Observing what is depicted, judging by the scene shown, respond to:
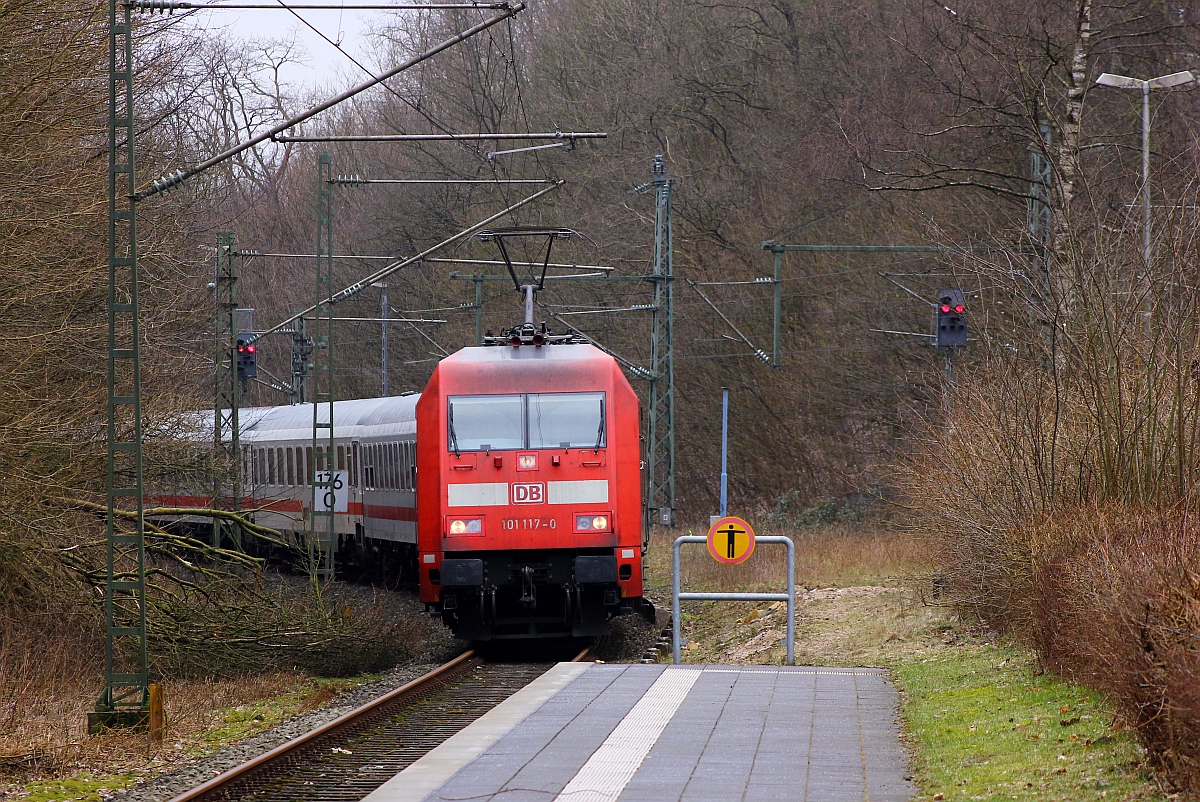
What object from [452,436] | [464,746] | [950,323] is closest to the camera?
[464,746]

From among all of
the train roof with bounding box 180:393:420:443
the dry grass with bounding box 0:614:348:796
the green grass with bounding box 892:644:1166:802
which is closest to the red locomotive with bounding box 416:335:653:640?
the dry grass with bounding box 0:614:348:796

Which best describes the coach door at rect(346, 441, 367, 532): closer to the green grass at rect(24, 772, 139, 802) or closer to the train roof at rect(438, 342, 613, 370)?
the train roof at rect(438, 342, 613, 370)

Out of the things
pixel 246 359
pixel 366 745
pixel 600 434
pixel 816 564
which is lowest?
pixel 816 564

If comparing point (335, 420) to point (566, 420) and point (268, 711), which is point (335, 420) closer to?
point (566, 420)

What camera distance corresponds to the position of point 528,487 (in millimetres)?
15766

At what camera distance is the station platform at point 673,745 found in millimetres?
8086

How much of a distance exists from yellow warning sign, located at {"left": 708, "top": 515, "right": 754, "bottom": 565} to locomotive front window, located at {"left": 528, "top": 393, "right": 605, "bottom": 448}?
78.5 inches

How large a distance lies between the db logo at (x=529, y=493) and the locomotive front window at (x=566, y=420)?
426mm

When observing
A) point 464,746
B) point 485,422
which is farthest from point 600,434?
point 464,746

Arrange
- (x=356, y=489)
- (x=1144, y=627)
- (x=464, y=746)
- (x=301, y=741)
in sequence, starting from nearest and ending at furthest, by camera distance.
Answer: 1. (x=1144, y=627)
2. (x=464, y=746)
3. (x=301, y=741)
4. (x=356, y=489)

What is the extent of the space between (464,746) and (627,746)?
1.04 m

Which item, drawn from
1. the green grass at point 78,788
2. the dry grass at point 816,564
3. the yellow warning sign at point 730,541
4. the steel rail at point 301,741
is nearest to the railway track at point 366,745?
the steel rail at point 301,741

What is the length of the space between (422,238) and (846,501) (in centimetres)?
1557

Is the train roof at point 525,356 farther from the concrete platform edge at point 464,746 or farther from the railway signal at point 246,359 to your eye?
the railway signal at point 246,359
